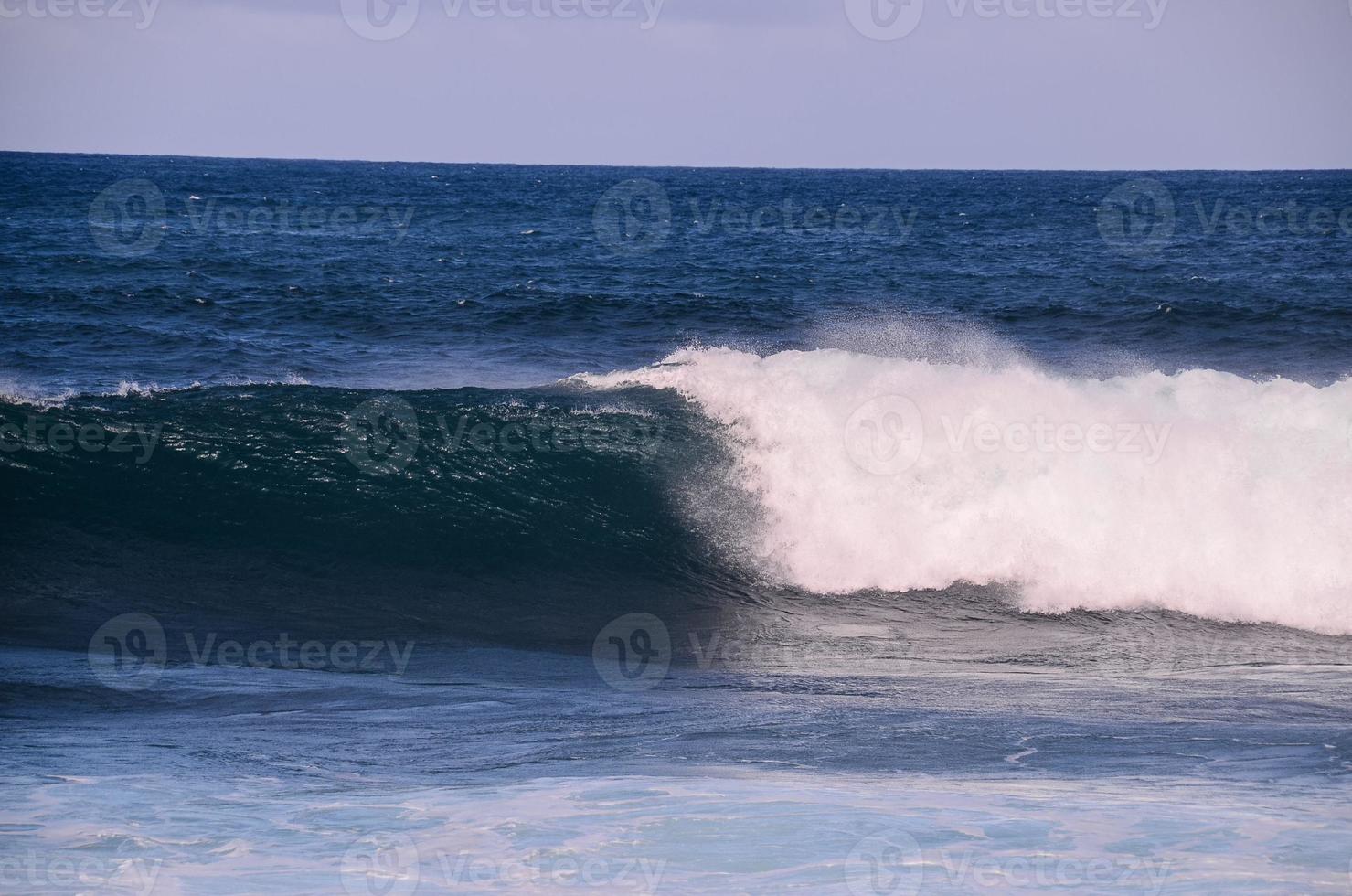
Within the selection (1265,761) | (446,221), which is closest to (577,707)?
(1265,761)

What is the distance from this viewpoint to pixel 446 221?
1836 inches

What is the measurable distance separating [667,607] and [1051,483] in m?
3.87

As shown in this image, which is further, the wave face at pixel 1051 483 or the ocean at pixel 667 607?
the wave face at pixel 1051 483

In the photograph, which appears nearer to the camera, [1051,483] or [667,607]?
[667,607]

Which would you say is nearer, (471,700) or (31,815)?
(31,815)

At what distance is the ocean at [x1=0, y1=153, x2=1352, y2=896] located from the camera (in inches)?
206

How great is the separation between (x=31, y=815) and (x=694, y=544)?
267 inches

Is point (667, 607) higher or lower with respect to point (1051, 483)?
lower

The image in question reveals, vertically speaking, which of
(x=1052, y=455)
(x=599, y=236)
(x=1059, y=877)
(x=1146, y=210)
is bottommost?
(x=1059, y=877)

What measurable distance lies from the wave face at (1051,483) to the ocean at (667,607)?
0.14 ft

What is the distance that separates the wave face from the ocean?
4 cm

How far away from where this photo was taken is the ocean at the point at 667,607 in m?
5.22

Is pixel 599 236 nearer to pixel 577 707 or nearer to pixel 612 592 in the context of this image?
pixel 612 592

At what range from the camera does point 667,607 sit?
10398 millimetres
